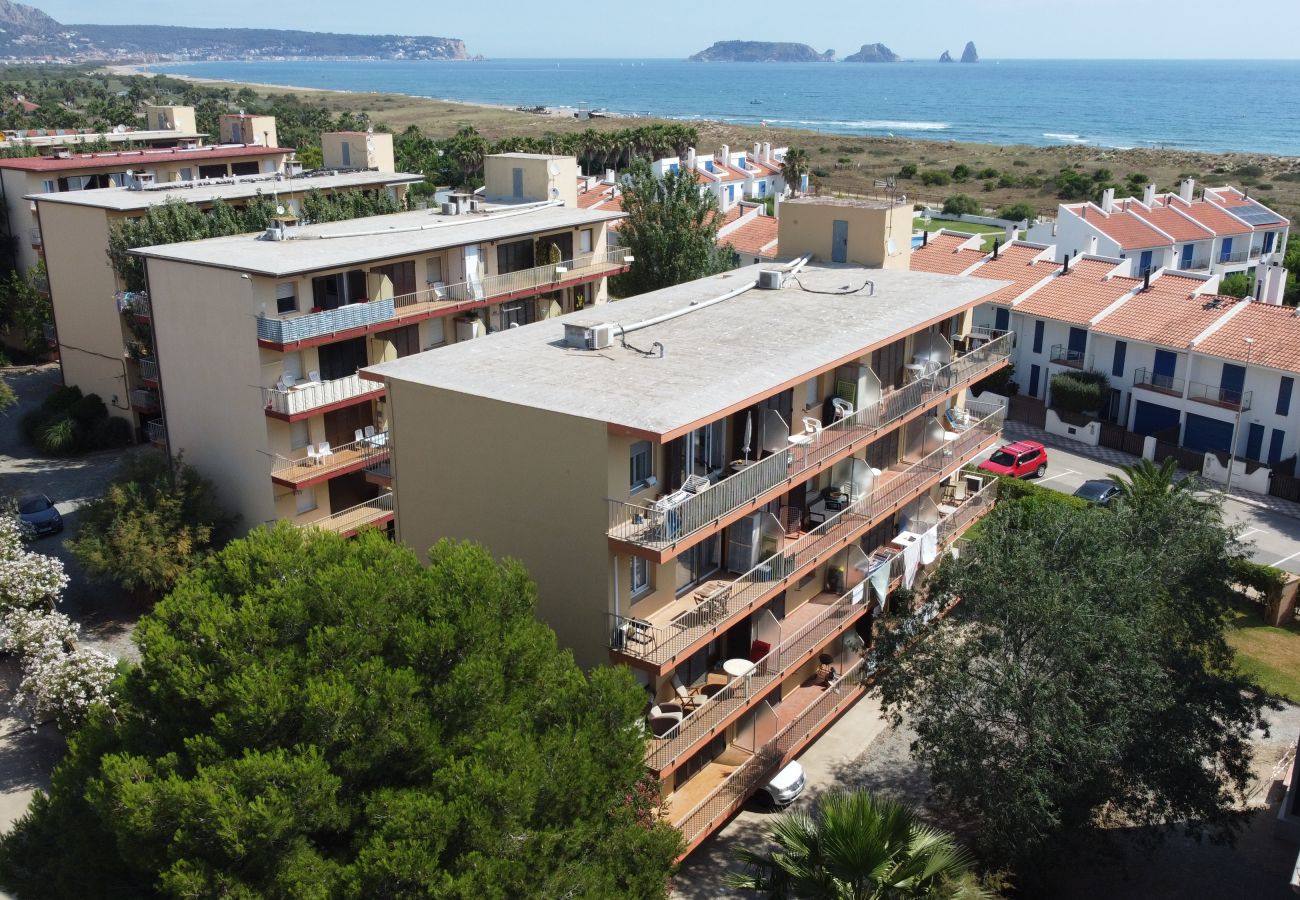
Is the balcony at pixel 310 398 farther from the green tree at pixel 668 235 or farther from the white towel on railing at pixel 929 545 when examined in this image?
the green tree at pixel 668 235

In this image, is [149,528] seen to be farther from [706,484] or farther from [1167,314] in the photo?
[1167,314]

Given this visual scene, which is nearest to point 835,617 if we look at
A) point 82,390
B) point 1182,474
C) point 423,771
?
point 423,771

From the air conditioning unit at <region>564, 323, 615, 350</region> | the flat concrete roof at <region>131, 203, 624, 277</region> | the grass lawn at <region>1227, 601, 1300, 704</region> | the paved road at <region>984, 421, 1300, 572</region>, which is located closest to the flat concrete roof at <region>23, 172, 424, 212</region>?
the flat concrete roof at <region>131, 203, 624, 277</region>

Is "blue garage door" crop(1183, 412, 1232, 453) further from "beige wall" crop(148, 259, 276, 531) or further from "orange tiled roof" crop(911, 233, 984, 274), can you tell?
"beige wall" crop(148, 259, 276, 531)

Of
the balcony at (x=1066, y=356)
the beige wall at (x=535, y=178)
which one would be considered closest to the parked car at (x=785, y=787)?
the balcony at (x=1066, y=356)

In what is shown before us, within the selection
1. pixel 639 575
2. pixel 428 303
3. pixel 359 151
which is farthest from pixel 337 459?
pixel 359 151
